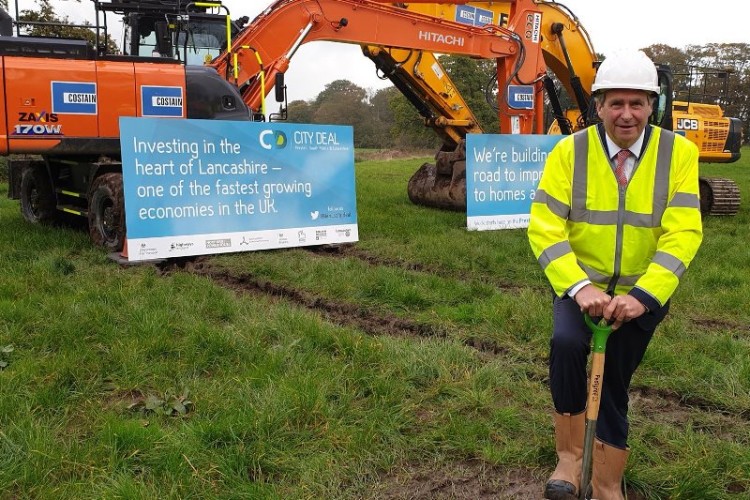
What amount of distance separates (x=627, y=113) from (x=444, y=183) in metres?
9.48

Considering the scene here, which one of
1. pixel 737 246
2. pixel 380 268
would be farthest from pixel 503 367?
pixel 737 246

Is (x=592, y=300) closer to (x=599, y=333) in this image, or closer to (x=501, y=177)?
(x=599, y=333)

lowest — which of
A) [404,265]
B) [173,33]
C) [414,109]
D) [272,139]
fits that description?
[404,265]

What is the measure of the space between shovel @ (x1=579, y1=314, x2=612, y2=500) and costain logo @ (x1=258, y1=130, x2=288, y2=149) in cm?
591

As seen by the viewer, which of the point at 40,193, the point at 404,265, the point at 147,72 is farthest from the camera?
the point at 40,193

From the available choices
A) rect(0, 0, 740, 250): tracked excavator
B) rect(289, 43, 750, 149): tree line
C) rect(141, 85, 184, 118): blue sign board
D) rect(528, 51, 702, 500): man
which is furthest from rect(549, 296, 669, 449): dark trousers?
rect(289, 43, 750, 149): tree line

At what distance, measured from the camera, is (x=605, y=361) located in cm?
288

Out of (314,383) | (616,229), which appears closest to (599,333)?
(616,229)

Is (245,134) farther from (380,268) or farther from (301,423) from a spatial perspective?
(301,423)

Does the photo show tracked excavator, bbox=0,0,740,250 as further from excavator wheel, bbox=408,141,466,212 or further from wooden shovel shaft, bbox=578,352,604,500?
wooden shovel shaft, bbox=578,352,604,500

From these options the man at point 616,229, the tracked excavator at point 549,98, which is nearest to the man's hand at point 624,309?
the man at point 616,229

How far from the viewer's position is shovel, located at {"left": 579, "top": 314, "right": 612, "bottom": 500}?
2.73m

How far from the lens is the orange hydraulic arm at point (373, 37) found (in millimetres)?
9367

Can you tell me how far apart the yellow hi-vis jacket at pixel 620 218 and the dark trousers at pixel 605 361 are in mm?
136
